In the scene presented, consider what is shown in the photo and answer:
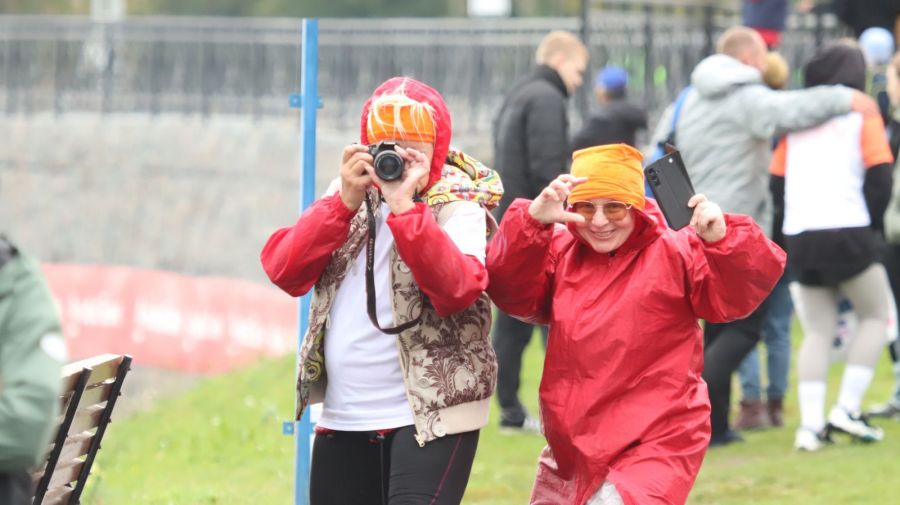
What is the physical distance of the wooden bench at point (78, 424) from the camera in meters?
4.54

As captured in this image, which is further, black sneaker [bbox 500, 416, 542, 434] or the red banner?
the red banner

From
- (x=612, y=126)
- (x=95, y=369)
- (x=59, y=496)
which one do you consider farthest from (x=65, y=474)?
(x=612, y=126)

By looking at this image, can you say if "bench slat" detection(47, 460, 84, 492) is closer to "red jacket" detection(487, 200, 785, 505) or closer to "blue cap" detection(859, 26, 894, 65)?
"red jacket" detection(487, 200, 785, 505)

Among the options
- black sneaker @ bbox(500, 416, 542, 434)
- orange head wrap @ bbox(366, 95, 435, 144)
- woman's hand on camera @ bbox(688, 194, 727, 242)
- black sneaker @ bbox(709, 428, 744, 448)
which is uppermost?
orange head wrap @ bbox(366, 95, 435, 144)

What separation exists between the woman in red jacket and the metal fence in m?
7.81

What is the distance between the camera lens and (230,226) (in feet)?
61.5

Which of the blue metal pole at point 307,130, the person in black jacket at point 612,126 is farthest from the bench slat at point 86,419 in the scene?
the person in black jacket at point 612,126

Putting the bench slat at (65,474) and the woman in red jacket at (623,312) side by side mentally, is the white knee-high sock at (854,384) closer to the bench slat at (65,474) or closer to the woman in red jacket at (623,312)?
the woman in red jacket at (623,312)

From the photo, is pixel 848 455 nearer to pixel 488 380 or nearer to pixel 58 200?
pixel 488 380

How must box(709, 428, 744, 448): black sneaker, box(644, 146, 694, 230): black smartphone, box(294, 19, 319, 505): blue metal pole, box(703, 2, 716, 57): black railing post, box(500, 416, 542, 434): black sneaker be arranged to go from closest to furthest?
box(644, 146, 694, 230): black smartphone, box(294, 19, 319, 505): blue metal pole, box(709, 428, 744, 448): black sneaker, box(500, 416, 542, 434): black sneaker, box(703, 2, 716, 57): black railing post

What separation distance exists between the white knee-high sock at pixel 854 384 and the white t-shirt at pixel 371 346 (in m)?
4.14

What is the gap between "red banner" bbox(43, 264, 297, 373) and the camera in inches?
633

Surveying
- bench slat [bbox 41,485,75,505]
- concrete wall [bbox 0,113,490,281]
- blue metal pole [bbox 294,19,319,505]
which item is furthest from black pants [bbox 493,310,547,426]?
concrete wall [bbox 0,113,490,281]

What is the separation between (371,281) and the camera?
4480 mm
